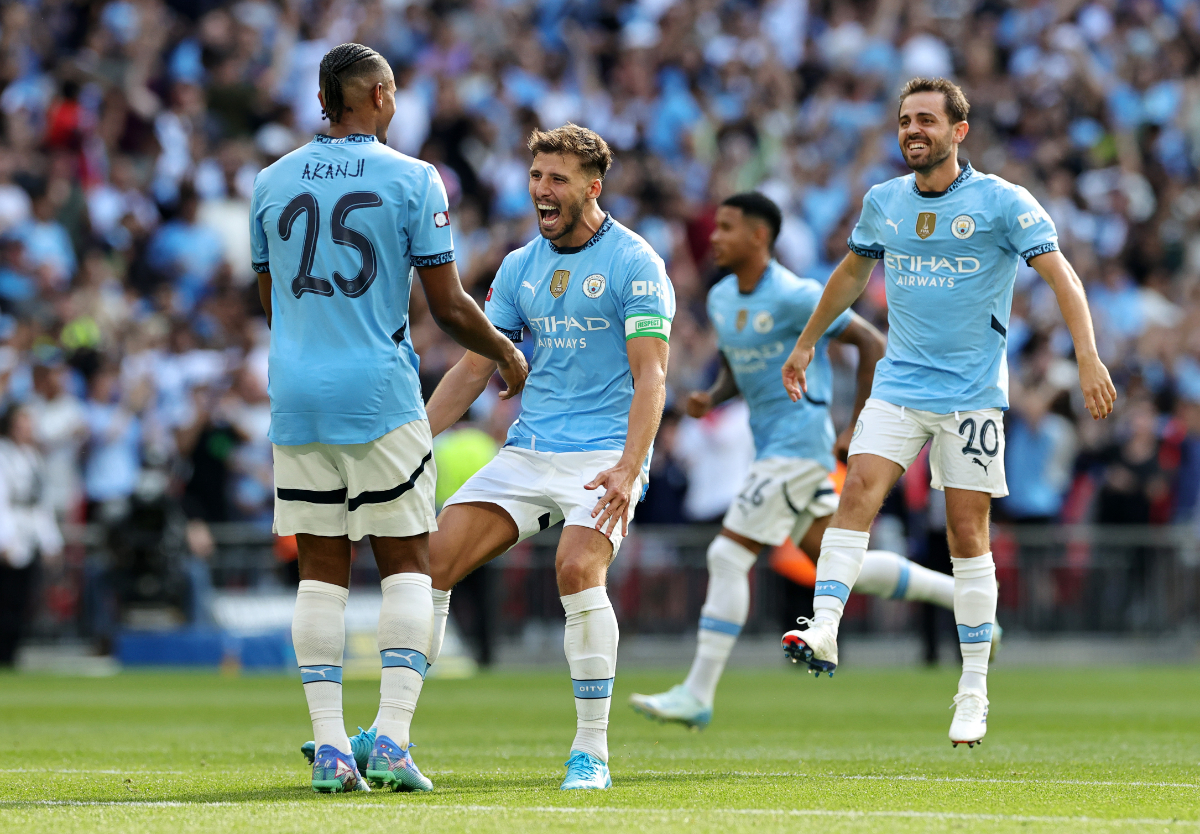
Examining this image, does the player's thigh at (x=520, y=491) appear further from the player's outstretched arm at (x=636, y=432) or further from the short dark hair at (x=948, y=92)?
the short dark hair at (x=948, y=92)

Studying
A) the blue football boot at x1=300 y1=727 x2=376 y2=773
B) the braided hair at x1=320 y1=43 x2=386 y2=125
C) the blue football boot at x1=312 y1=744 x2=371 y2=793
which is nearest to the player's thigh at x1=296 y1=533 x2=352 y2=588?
the blue football boot at x1=312 y1=744 x2=371 y2=793

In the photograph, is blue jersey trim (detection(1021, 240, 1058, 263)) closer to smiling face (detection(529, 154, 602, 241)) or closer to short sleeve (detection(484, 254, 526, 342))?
smiling face (detection(529, 154, 602, 241))

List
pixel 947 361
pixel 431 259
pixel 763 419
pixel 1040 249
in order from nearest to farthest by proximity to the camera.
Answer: pixel 431 259, pixel 1040 249, pixel 947 361, pixel 763 419


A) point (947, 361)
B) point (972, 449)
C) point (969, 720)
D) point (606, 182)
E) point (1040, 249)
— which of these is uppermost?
point (606, 182)

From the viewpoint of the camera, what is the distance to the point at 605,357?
7219mm

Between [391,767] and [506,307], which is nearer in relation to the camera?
[391,767]

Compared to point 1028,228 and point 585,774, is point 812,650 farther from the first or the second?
point 1028,228

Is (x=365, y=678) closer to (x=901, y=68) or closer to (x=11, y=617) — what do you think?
(x=11, y=617)

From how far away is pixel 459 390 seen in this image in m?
7.45

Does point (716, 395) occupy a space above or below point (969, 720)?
above

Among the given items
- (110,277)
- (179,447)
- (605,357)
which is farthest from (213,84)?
(605,357)

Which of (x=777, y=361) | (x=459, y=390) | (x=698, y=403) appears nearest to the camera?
(x=459, y=390)

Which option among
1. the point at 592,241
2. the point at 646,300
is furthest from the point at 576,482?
the point at 592,241

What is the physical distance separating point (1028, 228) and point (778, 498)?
2896mm
